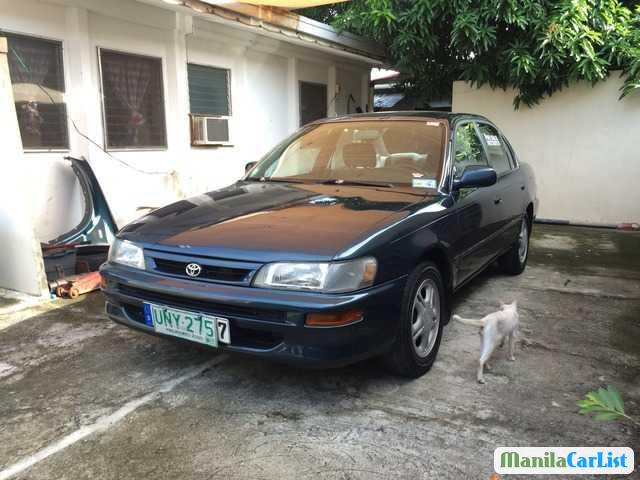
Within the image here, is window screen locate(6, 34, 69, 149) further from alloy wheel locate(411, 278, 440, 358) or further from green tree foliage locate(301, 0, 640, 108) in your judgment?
green tree foliage locate(301, 0, 640, 108)

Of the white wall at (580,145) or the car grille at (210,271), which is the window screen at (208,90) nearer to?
the white wall at (580,145)

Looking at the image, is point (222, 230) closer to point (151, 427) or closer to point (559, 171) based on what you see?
point (151, 427)

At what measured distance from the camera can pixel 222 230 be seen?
285 cm

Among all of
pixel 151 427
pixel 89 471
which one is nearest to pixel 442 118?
pixel 151 427

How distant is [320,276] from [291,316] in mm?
226

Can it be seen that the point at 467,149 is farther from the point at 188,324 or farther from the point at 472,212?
the point at 188,324

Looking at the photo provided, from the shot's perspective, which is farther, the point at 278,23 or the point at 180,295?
the point at 278,23

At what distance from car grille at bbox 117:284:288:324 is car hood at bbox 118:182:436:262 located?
24cm

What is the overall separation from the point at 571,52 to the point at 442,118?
449 centimetres

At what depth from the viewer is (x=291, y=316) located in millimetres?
2459

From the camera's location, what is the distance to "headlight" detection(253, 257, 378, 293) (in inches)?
97.4

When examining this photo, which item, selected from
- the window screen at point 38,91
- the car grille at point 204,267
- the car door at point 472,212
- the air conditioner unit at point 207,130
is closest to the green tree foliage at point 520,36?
the air conditioner unit at point 207,130

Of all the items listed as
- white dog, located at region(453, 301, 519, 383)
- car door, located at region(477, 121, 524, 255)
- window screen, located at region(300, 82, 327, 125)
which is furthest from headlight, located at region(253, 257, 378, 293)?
window screen, located at region(300, 82, 327, 125)

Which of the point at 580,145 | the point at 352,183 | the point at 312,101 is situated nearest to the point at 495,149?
the point at 352,183
